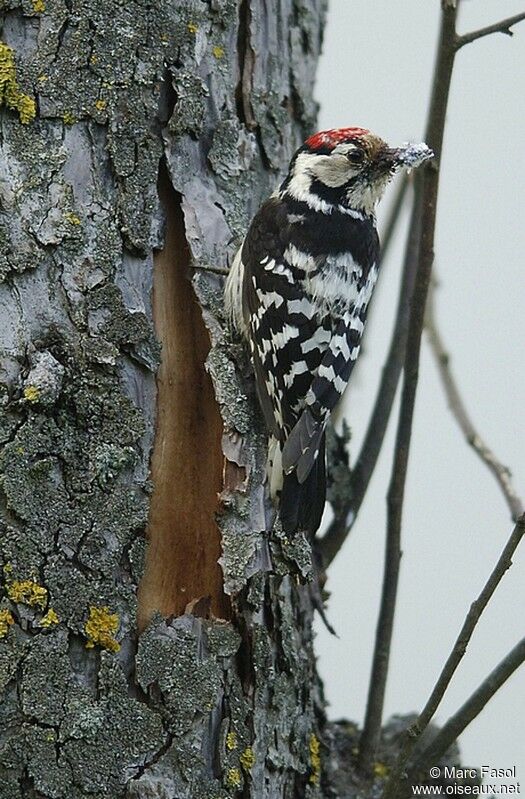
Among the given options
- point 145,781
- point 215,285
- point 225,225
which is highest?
point 225,225

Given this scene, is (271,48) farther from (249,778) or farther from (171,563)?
(249,778)

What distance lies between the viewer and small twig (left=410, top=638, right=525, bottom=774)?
1.86m

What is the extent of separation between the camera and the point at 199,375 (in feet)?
6.99

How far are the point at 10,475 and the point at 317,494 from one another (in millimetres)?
650

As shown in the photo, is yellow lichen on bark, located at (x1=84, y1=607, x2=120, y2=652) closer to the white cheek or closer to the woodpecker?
the woodpecker

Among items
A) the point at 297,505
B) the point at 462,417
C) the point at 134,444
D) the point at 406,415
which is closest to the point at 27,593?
the point at 134,444

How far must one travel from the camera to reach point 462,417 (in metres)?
2.68

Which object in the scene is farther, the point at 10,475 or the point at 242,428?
the point at 242,428

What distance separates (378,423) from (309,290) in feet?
1.19

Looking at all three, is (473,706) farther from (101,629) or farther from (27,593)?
(27,593)

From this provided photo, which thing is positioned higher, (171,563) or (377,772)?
(171,563)

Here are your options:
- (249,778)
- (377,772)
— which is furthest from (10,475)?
(377,772)

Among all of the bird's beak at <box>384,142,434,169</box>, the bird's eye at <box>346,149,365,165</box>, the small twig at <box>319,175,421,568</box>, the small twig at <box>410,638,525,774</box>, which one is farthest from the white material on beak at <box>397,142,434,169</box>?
the small twig at <box>410,638,525,774</box>

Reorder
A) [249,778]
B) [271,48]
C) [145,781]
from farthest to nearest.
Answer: [271,48] → [249,778] → [145,781]
